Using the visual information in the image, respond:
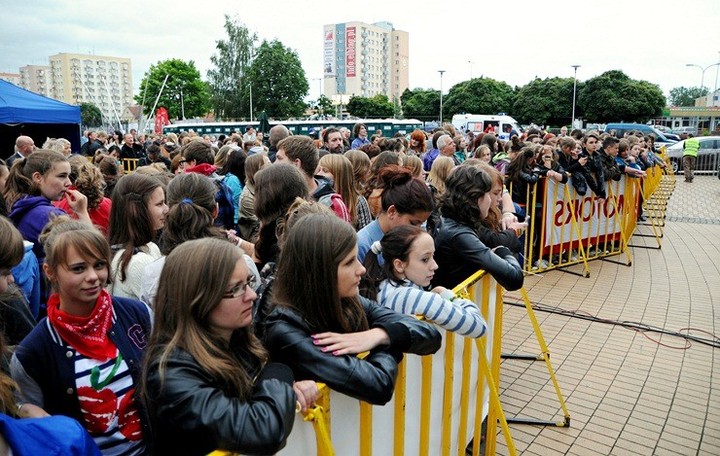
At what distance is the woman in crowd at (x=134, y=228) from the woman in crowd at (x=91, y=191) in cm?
116

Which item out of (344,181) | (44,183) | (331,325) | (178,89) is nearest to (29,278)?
(44,183)

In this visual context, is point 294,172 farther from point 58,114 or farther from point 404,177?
point 58,114

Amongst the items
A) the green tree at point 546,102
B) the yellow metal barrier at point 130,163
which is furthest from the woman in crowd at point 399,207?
the green tree at point 546,102

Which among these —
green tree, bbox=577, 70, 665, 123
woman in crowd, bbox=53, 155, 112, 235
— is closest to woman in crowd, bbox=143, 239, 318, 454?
woman in crowd, bbox=53, 155, 112, 235

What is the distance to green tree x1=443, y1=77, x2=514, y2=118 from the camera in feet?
215

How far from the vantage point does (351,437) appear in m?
2.16

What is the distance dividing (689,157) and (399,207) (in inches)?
935

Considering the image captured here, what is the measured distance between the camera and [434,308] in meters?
2.55

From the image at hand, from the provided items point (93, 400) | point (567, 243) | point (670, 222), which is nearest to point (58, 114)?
point (567, 243)

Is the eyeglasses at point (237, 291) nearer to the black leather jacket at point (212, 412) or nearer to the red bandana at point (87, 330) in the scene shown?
the black leather jacket at point (212, 412)

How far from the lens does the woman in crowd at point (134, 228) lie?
9.40ft

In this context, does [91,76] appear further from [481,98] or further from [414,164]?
[414,164]

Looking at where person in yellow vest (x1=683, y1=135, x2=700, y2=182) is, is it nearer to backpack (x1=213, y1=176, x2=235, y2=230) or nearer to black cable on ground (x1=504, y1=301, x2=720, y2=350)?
black cable on ground (x1=504, y1=301, x2=720, y2=350)

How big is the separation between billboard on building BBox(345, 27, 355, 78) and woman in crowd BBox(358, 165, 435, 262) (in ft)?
442
